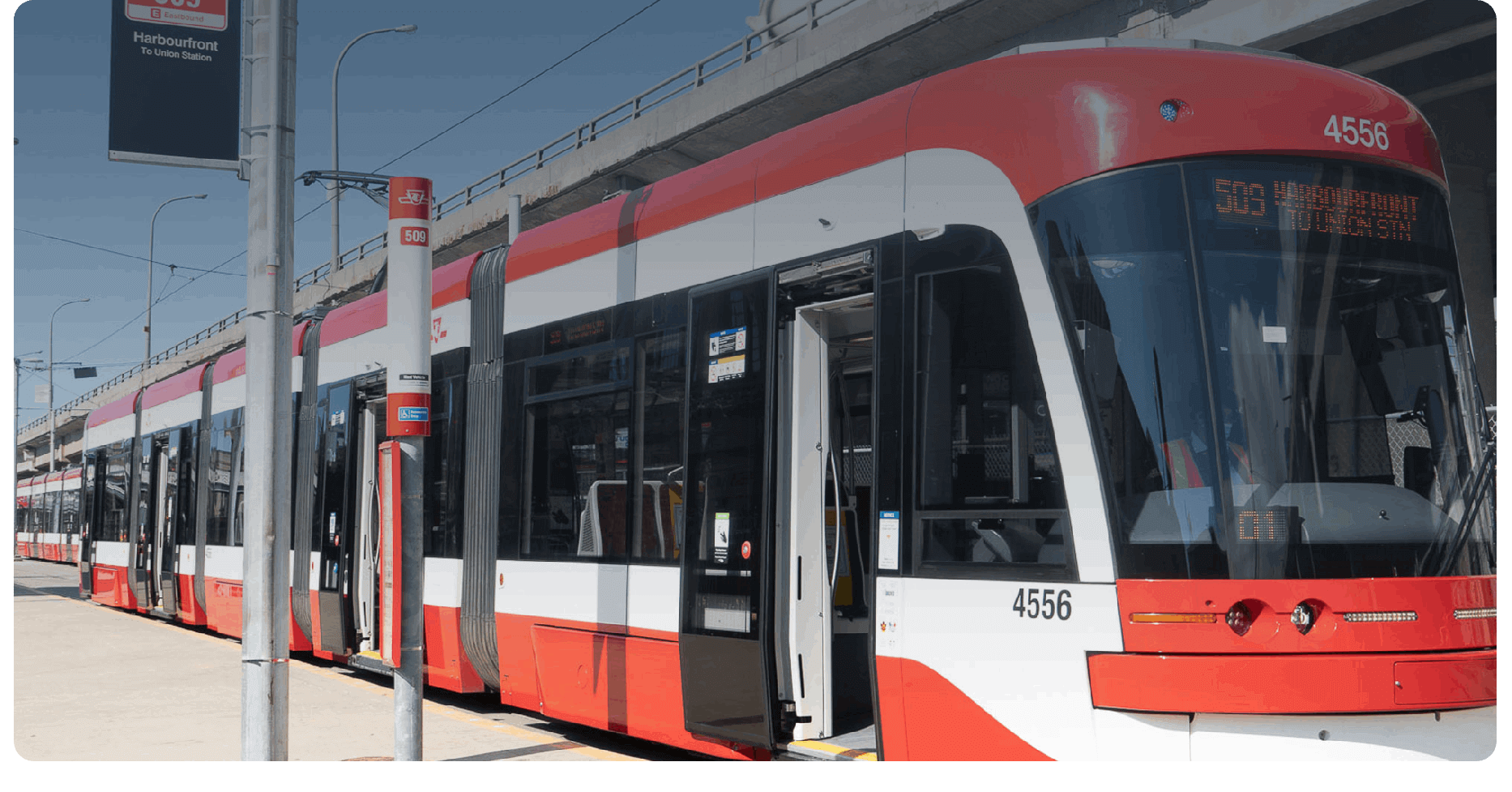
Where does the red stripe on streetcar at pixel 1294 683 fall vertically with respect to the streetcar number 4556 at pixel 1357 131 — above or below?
below

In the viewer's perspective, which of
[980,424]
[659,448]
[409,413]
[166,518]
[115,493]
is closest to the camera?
[980,424]

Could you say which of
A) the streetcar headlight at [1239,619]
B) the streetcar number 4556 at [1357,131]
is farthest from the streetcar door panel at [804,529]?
the streetcar number 4556 at [1357,131]

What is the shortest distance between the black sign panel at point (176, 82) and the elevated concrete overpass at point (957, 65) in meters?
6.78

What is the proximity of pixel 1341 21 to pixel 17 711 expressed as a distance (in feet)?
47.6

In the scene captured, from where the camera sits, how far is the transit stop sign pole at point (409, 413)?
7.15 meters

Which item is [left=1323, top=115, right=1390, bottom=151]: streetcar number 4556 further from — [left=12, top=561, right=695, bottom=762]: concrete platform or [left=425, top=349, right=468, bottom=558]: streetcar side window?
[left=425, top=349, right=468, bottom=558]: streetcar side window

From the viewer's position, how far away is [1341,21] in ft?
49.9

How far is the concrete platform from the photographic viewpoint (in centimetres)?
881

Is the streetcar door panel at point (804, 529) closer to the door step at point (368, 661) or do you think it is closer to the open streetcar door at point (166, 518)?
the door step at point (368, 661)

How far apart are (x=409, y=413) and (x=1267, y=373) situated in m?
4.17

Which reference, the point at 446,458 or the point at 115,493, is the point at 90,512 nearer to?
the point at 115,493

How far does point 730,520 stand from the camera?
23.9 feet

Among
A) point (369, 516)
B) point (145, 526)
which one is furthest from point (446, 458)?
point (145, 526)

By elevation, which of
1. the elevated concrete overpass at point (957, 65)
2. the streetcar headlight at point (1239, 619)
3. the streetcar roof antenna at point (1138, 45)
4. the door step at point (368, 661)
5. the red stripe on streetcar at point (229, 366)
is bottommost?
the door step at point (368, 661)
